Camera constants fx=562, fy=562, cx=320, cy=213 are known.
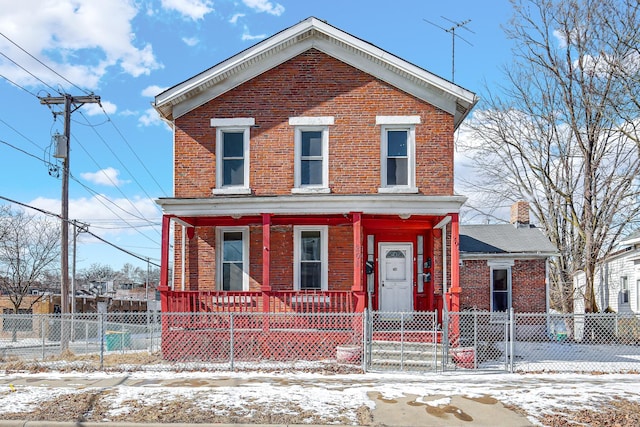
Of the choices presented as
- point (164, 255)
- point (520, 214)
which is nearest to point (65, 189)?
point (164, 255)

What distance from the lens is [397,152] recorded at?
14.6 m

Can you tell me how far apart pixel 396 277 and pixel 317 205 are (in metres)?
3.75

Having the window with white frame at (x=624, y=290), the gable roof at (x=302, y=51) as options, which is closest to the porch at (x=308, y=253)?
the gable roof at (x=302, y=51)

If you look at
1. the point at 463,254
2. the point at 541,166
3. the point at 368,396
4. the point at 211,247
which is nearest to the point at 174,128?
the point at 211,247

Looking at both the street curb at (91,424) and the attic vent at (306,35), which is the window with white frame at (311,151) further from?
the street curb at (91,424)

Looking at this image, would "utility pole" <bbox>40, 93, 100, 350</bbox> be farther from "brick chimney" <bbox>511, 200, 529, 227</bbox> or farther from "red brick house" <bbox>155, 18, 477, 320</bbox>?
"brick chimney" <bbox>511, 200, 529, 227</bbox>

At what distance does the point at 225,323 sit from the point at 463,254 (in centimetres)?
918

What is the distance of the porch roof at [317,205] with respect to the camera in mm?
13031

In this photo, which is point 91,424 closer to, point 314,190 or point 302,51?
point 314,190

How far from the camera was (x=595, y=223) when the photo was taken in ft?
70.5

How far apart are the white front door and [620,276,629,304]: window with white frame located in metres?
13.7

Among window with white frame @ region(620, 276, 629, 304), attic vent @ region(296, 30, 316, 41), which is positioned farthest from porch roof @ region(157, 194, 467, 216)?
window with white frame @ region(620, 276, 629, 304)

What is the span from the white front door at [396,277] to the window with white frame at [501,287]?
5100 mm

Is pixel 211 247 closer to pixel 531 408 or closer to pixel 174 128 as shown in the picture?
pixel 174 128
